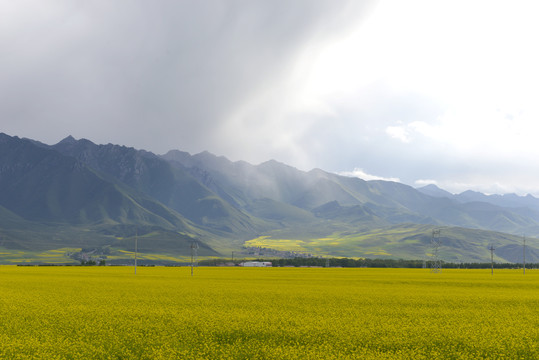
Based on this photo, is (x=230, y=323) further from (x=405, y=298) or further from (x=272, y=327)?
(x=405, y=298)

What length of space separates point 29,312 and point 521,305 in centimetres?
6039

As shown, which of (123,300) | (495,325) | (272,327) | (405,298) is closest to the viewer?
(272,327)

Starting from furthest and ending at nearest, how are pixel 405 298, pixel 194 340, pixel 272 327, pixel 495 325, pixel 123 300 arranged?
pixel 405 298 → pixel 123 300 → pixel 495 325 → pixel 272 327 → pixel 194 340

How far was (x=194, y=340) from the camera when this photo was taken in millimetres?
34312

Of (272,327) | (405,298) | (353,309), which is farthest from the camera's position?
(405,298)

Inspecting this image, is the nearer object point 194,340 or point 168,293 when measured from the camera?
point 194,340

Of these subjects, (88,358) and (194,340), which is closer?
(88,358)

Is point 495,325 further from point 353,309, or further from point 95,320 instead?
point 95,320

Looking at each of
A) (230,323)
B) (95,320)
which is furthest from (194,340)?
(95,320)

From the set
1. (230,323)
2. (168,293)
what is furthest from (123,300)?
(230,323)

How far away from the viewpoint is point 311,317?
43.8 m

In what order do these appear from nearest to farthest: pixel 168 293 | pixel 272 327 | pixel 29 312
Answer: pixel 272 327, pixel 29 312, pixel 168 293

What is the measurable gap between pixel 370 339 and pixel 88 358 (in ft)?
67.7

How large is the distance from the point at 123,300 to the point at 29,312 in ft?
45.1
